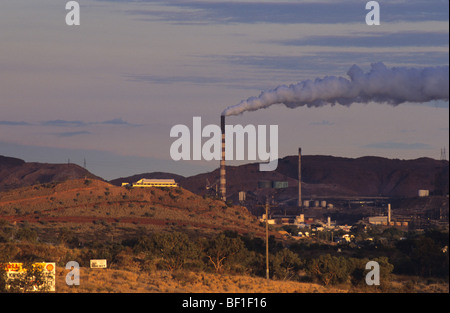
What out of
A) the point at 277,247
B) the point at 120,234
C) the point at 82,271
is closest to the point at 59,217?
the point at 120,234

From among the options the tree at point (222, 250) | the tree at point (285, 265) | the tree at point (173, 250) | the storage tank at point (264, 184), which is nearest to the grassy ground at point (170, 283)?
the tree at point (173, 250)

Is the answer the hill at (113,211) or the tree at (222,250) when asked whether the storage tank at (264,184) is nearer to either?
the hill at (113,211)

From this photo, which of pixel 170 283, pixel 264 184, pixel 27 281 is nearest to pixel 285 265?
pixel 170 283

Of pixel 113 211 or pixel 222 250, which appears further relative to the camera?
pixel 113 211

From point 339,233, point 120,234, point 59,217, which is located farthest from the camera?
point 339,233

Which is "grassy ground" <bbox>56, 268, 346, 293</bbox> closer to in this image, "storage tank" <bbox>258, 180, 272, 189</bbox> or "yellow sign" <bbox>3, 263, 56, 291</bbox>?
"yellow sign" <bbox>3, 263, 56, 291</bbox>

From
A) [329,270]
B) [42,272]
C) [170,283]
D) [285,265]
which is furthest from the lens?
[285,265]

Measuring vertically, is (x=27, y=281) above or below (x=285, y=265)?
above

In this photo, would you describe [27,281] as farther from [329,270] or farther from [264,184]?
[264,184]

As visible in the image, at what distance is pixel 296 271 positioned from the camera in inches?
3029

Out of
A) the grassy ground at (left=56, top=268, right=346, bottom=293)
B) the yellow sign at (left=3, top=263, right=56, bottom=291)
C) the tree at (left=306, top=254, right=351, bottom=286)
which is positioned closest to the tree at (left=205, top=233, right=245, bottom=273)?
the tree at (left=306, top=254, right=351, bottom=286)

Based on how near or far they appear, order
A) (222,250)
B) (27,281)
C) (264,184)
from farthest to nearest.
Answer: (264,184), (222,250), (27,281)
